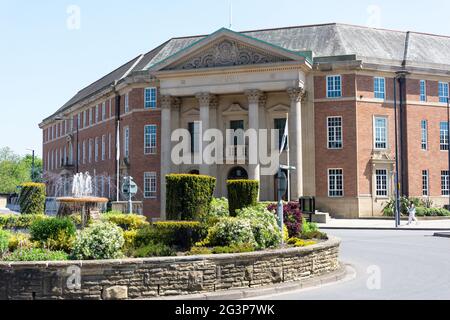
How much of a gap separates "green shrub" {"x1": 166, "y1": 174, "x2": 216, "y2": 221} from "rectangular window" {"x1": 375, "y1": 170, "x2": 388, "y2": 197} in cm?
3302

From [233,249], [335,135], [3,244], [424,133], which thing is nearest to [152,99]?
[335,135]

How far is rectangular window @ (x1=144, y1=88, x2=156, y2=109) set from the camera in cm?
5353

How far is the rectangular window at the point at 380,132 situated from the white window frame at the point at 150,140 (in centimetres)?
2001

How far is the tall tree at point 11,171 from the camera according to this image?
120m

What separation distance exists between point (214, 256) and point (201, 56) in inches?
1460

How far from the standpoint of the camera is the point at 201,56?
157 ft

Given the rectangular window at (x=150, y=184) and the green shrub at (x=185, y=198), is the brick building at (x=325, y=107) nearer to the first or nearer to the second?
the rectangular window at (x=150, y=184)

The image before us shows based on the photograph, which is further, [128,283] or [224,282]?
[224,282]

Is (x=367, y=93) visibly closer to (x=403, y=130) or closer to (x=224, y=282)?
(x=403, y=130)
